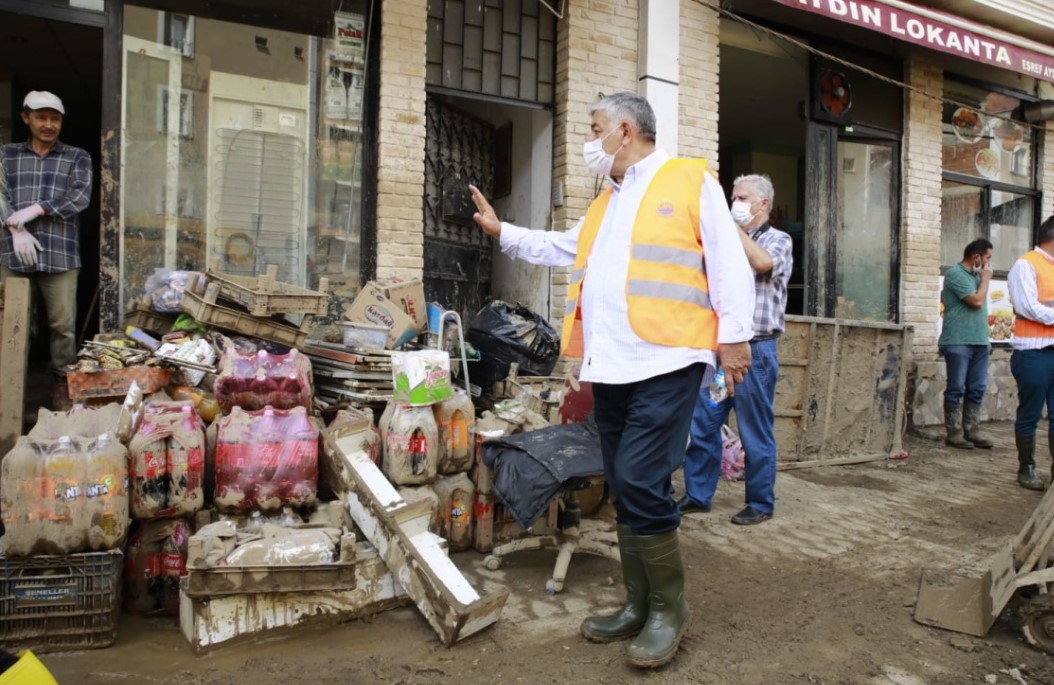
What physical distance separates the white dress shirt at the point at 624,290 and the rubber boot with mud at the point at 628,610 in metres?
0.68

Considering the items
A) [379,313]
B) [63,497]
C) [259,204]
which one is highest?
[259,204]

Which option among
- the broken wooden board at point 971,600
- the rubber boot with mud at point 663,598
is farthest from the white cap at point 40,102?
the broken wooden board at point 971,600

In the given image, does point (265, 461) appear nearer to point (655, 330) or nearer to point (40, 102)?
point (655, 330)

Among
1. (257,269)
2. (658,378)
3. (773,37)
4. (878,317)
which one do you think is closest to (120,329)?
(257,269)

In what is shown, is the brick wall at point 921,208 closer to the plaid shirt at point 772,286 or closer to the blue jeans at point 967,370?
the blue jeans at point 967,370

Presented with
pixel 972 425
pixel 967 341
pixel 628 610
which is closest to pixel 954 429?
pixel 972 425

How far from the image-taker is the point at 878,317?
9.04m

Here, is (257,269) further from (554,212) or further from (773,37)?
(773,37)

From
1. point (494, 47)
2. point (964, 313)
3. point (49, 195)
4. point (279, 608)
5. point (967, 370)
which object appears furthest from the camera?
point (967, 370)

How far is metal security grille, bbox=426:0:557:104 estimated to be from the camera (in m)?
6.46

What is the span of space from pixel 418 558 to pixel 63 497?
1.39 metres

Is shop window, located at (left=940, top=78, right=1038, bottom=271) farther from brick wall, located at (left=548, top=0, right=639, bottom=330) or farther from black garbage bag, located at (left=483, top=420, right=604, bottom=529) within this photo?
black garbage bag, located at (left=483, top=420, right=604, bottom=529)

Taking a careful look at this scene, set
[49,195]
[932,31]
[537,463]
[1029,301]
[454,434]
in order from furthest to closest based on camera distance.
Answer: [932,31] → [1029,301] → [49,195] → [454,434] → [537,463]

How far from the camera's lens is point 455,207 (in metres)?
7.17
